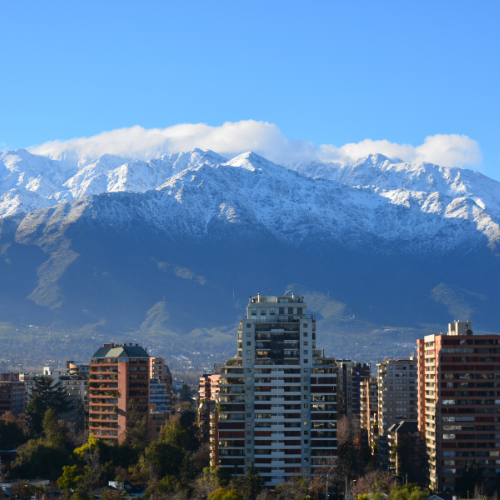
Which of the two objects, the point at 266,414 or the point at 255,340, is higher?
the point at 255,340

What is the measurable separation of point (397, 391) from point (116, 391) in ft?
175

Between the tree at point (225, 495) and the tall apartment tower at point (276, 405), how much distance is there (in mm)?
24096

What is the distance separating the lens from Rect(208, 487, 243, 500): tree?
130500 millimetres

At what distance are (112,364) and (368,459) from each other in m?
49.2

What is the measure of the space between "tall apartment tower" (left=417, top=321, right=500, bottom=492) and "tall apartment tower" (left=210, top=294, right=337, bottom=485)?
16290 millimetres

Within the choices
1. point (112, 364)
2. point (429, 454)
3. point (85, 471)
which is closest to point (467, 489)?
point (429, 454)

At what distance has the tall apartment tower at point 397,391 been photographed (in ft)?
636

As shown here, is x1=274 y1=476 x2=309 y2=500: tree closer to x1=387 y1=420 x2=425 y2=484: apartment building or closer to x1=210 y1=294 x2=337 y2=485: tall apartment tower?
x1=210 y1=294 x2=337 y2=485: tall apartment tower

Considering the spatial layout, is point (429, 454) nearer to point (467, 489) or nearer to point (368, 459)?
point (467, 489)

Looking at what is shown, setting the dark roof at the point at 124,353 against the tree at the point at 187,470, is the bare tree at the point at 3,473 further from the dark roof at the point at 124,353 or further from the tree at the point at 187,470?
the dark roof at the point at 124,353

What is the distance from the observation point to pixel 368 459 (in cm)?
18538

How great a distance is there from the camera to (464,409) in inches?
6250

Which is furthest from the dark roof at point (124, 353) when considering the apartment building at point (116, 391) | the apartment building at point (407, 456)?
the apartment building at point (407, 456)

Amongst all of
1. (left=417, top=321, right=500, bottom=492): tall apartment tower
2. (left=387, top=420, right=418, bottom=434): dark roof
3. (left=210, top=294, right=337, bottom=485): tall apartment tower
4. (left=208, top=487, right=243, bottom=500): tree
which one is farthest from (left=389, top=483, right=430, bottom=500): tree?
(left=387, top=420, right=418, bottom=434): dark roof
